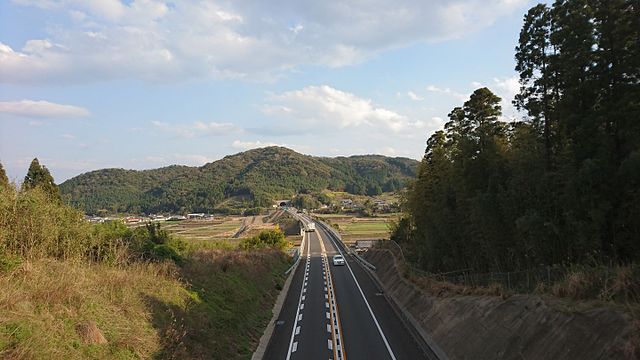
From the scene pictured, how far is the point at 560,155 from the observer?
1766 centimetres

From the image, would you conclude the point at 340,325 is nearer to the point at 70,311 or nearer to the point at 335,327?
the point at 335,327

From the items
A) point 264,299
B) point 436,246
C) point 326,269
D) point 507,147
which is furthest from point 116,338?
point 326,269

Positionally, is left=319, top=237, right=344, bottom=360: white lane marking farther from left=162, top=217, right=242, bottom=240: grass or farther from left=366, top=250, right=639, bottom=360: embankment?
left=162, top=217, right=242, bottom=240: grass

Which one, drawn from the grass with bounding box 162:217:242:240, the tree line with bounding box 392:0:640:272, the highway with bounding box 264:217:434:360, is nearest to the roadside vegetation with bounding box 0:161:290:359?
the highway with bounding box 264:217:434:360

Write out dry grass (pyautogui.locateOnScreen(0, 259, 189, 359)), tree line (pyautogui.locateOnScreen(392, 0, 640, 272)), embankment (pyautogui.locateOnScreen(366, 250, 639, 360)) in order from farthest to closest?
tree line (pyautogui.locateOnScreen(392, 0, 640, 272)) < embankment (pyautogui.locateOnScreen(366, 250, 639, 360)) < dry grass (pyautogui.locateOnScreen(0, 259, 189, 359))

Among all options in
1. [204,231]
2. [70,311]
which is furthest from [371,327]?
[204,231]

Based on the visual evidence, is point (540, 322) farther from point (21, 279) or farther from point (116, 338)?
point (21, 279)

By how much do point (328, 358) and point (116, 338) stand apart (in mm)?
8355

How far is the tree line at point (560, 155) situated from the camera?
14273mm

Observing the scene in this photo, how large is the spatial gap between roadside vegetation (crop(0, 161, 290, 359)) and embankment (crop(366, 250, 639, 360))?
304 inches

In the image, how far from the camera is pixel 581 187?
1470 cm

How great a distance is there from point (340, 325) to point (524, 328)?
10.9m

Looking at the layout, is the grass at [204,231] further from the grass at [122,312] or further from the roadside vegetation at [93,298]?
the roadside vegetation at [93,298]

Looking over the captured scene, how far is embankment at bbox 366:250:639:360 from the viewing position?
29.5ft
